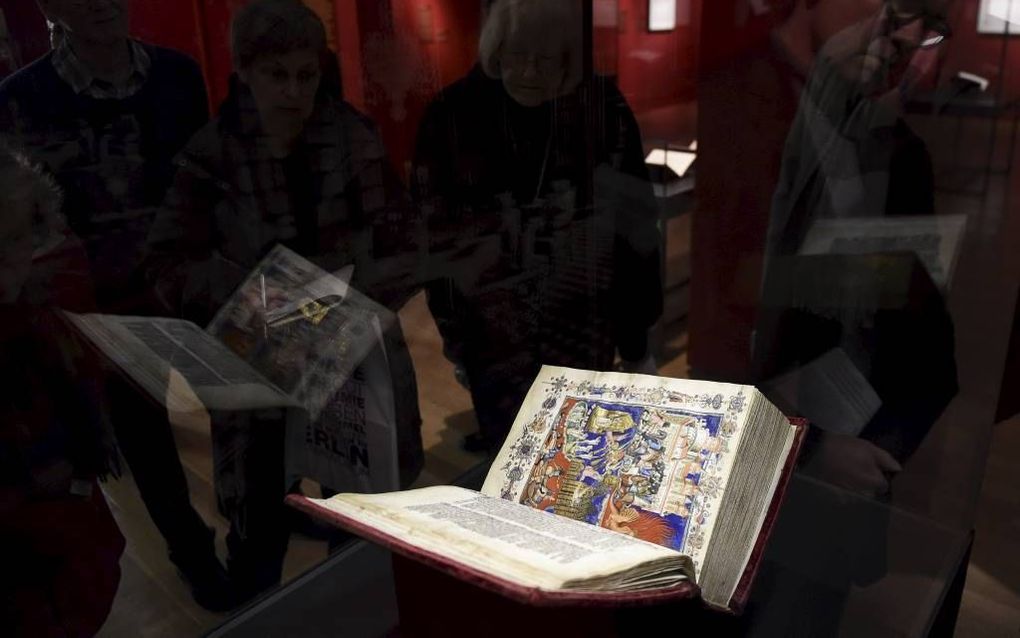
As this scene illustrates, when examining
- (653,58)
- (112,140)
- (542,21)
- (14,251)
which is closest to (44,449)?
(14,251)

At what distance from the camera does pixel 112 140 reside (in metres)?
0.79

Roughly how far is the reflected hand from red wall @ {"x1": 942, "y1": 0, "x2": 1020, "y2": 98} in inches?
29.2

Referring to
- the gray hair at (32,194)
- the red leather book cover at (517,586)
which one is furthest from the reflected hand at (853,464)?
the gray hair at (32,194)

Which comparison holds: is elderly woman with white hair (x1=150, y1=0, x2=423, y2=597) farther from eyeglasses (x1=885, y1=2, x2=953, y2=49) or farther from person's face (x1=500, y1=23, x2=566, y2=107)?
eyeglasses (x1=885, y1=2, x2=953, y2=49)

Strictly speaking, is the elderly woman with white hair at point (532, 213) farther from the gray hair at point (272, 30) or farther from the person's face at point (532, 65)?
the gray hair at point (272, 30)

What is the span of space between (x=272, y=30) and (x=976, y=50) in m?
1.20

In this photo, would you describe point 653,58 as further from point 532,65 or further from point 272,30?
point 272,30

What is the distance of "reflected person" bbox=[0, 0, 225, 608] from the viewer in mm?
739

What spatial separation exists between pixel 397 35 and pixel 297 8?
157 millimetres

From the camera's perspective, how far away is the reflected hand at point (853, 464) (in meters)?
1.52

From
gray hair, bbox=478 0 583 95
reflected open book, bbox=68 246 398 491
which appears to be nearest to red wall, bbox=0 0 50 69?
reflected open book, bbox=68 246 398 491

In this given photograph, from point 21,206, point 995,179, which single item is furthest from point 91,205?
point 995,179

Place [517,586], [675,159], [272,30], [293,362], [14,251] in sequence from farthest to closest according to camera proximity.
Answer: [675,159] → [293,362] → [272,30] → [14,251] → [517,586]

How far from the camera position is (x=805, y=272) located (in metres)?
1.60
